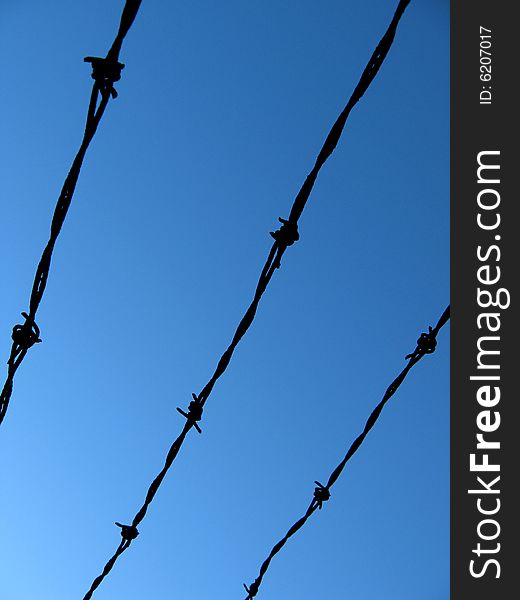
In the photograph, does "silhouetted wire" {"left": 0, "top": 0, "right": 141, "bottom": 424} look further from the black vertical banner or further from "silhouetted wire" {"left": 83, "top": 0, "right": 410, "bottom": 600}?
the black vertical banner

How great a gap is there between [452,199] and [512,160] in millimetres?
465

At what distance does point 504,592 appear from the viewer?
4434 mm

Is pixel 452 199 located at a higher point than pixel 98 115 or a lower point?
higher

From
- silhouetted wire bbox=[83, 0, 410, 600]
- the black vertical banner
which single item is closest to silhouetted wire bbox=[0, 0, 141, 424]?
silhouetted wire bbox=[83, 0, 410, 600]

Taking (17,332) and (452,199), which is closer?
(17,332)

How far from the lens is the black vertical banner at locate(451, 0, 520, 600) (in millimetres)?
4492

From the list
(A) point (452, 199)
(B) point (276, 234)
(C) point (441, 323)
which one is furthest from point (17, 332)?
(A) point (452, 199)

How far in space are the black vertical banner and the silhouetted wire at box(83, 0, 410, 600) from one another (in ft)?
5.61

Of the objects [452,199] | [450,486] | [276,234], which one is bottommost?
[450,486]

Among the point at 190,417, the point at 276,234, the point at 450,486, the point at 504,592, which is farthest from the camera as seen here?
the point at 450,486

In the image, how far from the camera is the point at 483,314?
4605 mm

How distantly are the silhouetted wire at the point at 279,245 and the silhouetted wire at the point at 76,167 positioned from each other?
0.91 m

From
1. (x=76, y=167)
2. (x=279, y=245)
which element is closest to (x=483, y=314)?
(x=279, y=245)

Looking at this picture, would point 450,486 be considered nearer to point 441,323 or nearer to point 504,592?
point 504,592
